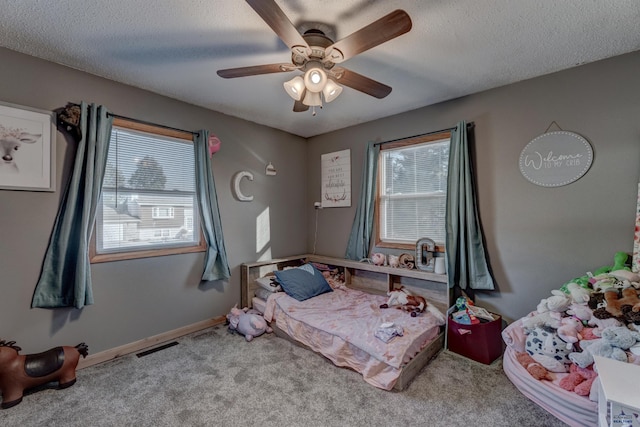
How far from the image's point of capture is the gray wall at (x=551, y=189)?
2.06 metres

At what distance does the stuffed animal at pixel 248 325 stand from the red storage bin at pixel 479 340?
1.76 m

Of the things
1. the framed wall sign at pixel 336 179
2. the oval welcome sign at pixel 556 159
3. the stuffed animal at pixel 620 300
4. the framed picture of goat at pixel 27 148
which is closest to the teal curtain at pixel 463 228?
the oval welcome sign at pixel 556 159

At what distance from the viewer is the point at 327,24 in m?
1.74

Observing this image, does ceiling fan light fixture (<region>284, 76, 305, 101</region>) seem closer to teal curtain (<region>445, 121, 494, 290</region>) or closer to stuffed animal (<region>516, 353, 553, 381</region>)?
teal curtain (<region>445, 121, 494, 290</region>)

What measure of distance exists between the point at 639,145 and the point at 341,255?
9.49ft

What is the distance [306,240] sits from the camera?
4227 millimetres

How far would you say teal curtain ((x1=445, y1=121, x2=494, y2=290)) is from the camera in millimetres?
2615

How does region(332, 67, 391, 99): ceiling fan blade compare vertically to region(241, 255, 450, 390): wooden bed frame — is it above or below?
above

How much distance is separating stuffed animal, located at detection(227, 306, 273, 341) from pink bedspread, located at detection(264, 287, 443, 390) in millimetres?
105

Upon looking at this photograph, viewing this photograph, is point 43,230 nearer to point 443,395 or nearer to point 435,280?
point 443,395

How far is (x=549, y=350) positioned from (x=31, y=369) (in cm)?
344

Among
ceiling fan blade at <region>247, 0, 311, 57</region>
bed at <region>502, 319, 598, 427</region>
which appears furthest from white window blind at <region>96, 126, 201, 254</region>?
bed at <region>502, 319, 598, 427</region>

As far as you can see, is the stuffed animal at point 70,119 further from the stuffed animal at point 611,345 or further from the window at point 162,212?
the stuffed animal at point 611,345

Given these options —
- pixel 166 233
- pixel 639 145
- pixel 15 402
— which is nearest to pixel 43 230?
pixel 166 233
